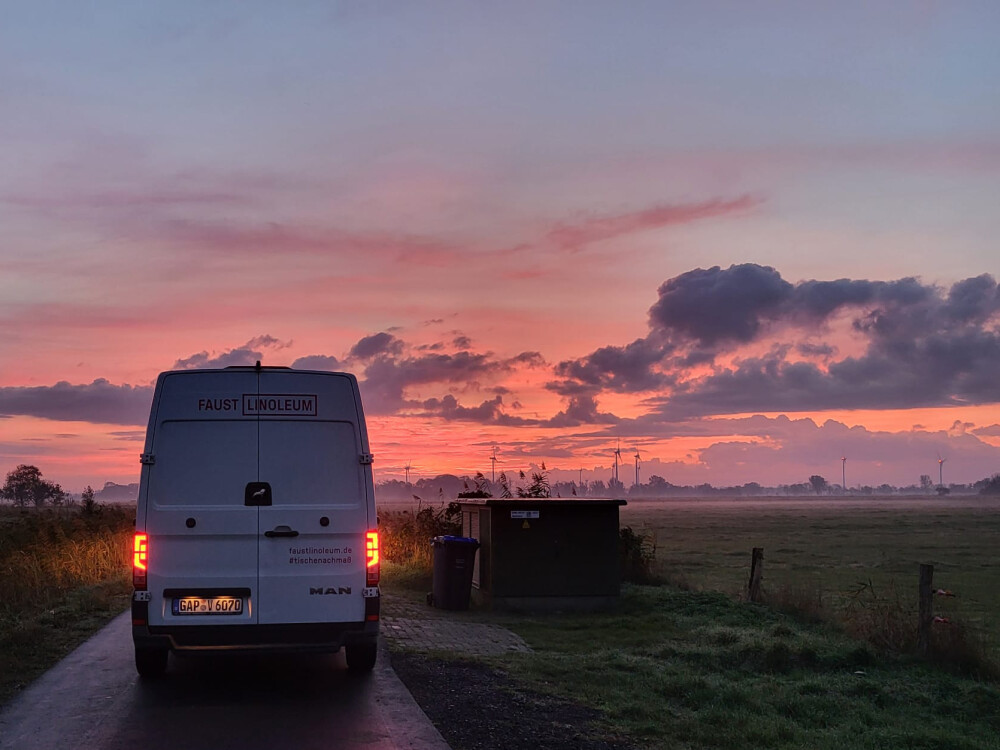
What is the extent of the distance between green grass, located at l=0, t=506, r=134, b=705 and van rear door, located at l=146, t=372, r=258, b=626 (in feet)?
6.55

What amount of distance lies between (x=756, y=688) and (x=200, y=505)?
233 inches

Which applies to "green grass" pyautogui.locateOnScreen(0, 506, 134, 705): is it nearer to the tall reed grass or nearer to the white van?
the tall reed grass

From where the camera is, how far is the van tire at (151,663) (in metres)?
9.29

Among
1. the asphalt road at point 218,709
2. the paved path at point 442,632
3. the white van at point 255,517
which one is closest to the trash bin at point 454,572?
the paved path at point 442,632

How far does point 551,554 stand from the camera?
55.5 ft

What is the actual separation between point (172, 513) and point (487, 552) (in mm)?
9339

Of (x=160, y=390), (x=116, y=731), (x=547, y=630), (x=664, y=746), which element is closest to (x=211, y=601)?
(x=116, y=731)

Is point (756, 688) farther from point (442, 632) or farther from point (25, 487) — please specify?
point (25, 487)

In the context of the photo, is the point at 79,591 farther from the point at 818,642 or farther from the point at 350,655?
the point at 818,642

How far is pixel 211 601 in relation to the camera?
8469 millimetres

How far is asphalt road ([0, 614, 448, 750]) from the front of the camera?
7035mm

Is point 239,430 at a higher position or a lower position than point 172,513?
higher

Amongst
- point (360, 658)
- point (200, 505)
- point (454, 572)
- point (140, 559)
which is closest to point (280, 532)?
point (200, 505)

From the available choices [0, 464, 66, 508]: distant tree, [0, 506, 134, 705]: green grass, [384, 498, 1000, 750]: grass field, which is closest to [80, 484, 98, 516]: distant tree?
[0, 506, 134, 705]: green grass
